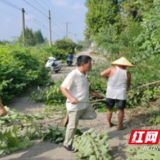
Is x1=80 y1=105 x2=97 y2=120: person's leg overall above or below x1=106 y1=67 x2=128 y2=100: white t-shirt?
below

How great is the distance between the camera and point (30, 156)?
373 cm

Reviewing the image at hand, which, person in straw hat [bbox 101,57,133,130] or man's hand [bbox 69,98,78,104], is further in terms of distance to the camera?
person in straw hat [bbox 101,57,133,130]

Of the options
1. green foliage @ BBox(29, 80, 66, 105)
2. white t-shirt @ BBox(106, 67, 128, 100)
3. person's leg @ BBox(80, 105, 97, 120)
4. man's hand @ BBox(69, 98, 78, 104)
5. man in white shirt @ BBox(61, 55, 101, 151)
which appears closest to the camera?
man's hand @ BBox(69, 98, 78, 104)

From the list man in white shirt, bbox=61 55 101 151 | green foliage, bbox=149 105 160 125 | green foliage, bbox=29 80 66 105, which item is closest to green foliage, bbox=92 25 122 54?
green foliage, bbox=29 80 66 105

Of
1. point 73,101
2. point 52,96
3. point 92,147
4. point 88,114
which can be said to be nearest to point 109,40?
point 52,96

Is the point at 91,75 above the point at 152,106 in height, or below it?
above

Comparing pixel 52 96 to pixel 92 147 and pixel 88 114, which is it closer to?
pixel 88 114

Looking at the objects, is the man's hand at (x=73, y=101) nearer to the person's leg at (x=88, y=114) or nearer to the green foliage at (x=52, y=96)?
the person's leg at (x=88, y=114)

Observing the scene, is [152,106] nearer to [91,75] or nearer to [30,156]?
[91,75]

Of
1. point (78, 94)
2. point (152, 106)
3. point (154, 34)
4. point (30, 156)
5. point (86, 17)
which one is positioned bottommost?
point (30, 156)

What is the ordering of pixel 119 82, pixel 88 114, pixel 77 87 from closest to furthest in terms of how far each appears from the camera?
1. pixel 77 87
2. pixel 88 114
3. pixel 119 82

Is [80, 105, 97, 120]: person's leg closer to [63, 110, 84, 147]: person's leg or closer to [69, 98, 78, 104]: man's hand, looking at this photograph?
[63, 110, 84, 147]: person's leg

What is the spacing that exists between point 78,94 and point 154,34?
2.58 meters

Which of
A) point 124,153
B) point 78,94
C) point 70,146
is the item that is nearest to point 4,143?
point 70,146
